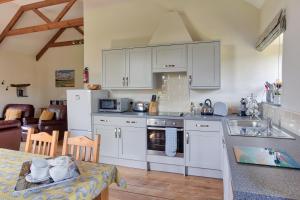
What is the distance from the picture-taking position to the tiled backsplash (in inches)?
73.9

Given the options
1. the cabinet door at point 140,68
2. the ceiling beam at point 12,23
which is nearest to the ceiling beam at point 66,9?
the ceiling beam at point 12,23

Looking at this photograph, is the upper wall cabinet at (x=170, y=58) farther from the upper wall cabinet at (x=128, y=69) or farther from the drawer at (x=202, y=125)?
the drawer at (x=202, y=125)

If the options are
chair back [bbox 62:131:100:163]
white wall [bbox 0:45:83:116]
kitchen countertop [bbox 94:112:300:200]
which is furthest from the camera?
white wall [bbox 0:45:83:116]

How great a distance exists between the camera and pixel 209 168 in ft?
11.0

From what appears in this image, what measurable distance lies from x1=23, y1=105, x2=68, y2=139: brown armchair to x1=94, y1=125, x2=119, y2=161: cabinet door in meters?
2.37

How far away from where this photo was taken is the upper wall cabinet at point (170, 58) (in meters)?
3.66

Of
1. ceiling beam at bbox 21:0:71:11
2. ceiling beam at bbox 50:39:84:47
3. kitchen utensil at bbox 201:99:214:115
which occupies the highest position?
ceiling beam at bbox 21:0:71:11

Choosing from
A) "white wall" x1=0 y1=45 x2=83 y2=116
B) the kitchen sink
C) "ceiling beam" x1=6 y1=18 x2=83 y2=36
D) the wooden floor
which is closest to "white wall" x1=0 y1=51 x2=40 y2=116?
"white wall" x1=0 y1=45 x2=83 y2=116

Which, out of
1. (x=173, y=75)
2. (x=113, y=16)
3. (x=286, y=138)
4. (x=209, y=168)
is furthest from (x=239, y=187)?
(x=113, y=16)

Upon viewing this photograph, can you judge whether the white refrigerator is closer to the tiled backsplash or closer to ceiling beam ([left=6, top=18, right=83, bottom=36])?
ceiling beam ([left=6, top=18, right=83, bottom=36])

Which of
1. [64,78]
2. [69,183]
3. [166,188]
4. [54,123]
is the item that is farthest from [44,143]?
[64,78]

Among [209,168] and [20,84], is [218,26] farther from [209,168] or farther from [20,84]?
[20,84]

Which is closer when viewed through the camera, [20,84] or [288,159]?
[288,159]

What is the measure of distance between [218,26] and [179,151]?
2.19 metres
